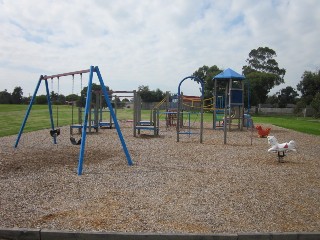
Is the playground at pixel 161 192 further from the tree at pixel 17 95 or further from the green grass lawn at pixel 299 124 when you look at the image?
the tree at pixel 17 95

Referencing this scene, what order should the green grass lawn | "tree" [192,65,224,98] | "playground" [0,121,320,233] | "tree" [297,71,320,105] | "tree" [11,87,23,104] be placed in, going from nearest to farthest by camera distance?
1. "playground" [0,121,320,233]
2. the green grass lawn
3. "tree" [192,65,224,98]
4. "tree" [297,71,320,105]
5. "tree" [11,87,23,104]

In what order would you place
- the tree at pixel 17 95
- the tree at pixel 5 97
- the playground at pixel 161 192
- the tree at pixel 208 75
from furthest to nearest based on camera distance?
the tree at pixel 17 95, the tree at pixel 5 97, the tree at pixel 208 75, the playground at pixel 161 192

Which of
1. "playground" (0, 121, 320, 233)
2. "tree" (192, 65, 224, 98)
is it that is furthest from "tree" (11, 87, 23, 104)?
"playground" (0, 121, 320, 233)

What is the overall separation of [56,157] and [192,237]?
20.8 feet

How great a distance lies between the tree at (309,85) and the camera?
6504 centimetres

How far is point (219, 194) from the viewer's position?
19.2 ft

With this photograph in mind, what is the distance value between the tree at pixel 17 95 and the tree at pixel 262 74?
189ft

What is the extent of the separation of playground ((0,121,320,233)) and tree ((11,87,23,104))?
278ft

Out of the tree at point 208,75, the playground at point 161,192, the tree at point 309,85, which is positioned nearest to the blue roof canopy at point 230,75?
the playground at point 161,192

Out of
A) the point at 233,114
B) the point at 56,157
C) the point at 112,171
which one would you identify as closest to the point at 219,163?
the point at 112,171

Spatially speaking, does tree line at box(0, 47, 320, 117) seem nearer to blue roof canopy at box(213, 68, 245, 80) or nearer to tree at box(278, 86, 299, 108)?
tree at box(278, 86, 299, 108)

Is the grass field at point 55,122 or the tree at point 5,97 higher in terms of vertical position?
the tree at point 5,97

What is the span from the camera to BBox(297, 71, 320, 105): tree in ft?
213

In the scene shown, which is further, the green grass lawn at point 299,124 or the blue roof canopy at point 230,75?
the green grass lawn at point 299,124
